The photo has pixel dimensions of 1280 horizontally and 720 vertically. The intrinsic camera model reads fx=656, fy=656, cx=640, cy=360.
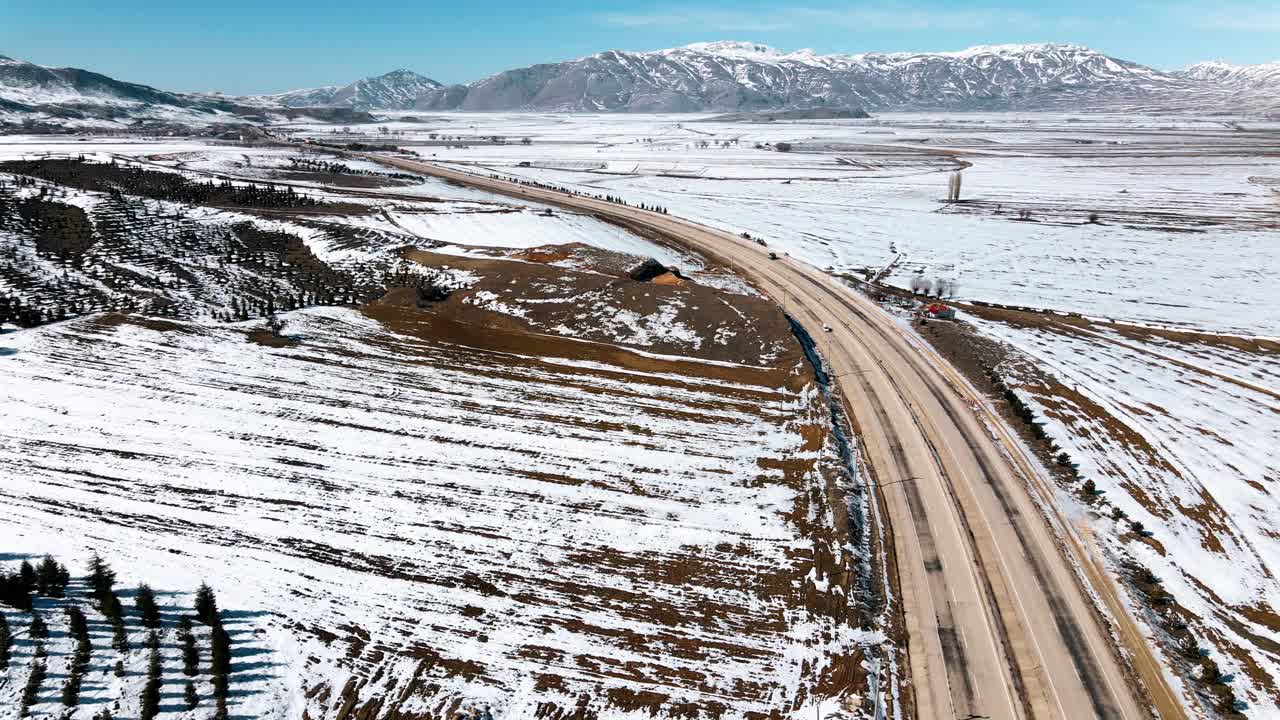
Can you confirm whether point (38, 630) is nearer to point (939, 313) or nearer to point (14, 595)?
point (14, 595)

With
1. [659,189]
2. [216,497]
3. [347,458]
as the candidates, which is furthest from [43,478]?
[659,189]

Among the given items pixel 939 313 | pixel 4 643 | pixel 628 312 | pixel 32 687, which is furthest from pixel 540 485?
pixel 939 313

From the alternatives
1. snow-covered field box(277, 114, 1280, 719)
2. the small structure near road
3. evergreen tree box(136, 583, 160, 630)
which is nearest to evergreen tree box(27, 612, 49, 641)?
evergreen tree box(136, 583, 160, 630)

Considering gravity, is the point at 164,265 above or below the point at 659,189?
below

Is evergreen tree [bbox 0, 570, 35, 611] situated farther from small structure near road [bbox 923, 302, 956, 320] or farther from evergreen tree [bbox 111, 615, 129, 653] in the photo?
small structure near road [bbox 923, 302, 956, 320]

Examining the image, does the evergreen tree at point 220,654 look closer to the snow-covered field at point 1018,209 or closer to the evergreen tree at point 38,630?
the evergreen tree at point 38,630

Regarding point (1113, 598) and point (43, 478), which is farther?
point (43, 478)

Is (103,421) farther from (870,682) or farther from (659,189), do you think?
(659,189)
